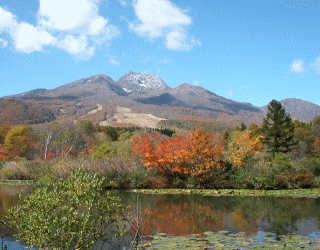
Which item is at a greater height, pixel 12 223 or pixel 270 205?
pixel 12 223

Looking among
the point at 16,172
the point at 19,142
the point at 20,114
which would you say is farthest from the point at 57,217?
the point at 20,114

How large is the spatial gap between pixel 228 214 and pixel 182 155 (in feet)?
38.4

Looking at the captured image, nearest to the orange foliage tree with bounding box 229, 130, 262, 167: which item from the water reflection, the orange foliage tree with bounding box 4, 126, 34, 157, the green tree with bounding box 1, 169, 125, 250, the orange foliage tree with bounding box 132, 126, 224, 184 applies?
the orange foliage tree with bounding box 132, 126, 224, 184

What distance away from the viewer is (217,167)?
26.0 metres

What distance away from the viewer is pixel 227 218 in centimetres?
1361

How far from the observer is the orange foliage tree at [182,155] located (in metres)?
26.3

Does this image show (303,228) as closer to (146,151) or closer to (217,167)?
(217,167)

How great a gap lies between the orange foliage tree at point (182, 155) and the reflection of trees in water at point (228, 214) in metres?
A: 5.97

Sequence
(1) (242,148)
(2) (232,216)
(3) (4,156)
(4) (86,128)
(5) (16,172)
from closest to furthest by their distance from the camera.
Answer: (2) (232,216) → (5) (16,172) → (1) (242,148) → (3) (4,156) → (4) (86,128)

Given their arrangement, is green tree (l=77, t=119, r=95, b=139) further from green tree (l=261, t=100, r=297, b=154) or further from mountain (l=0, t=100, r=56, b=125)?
green tree (l=261, t=100, r=297, b=154)

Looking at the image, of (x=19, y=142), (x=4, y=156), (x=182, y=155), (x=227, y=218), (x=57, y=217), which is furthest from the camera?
(x=19, y=142)

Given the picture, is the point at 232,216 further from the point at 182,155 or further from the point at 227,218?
the point at 182,155

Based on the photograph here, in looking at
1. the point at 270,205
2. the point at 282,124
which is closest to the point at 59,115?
the point at 282,124

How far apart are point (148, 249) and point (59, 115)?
184549mm
